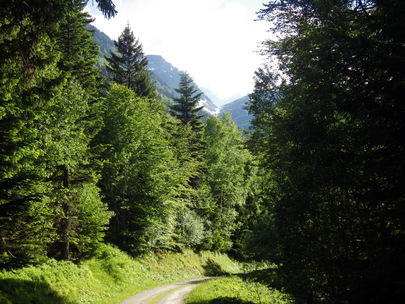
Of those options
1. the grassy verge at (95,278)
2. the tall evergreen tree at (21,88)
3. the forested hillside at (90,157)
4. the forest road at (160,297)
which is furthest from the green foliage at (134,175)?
the tall evergreen tree at (21,88)

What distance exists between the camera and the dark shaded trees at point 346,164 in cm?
589

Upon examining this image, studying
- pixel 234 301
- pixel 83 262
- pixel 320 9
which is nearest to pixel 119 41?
pixel 83 262

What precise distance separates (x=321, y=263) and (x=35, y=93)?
11.0m

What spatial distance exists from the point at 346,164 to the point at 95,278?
49.5 feet

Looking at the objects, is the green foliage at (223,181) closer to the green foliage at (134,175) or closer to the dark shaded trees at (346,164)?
the green foliage at (134,175)

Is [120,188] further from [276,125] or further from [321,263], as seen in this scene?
[321,263]

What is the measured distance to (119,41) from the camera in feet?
A: 106

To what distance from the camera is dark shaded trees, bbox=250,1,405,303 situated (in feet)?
19.3

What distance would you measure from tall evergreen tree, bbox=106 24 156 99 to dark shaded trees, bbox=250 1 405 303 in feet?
77.0

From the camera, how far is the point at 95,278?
15281mm

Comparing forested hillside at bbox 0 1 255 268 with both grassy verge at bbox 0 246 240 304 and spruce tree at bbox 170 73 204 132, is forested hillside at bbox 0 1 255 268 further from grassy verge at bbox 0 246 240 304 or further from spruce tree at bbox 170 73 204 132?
grassy verge at bbox 0 246 240 304

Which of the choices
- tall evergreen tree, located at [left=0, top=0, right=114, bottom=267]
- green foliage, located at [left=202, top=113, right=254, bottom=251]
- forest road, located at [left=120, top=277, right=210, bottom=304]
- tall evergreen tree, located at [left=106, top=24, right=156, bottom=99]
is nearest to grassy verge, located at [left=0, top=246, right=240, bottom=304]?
forest road, located at [left=120, top=277, right=210, bottom=304]

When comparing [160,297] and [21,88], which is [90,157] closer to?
[160,297]

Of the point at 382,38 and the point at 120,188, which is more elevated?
the point at 382,38
